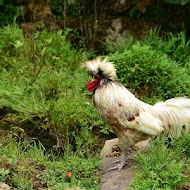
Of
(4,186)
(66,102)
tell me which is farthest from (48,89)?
(4,186)

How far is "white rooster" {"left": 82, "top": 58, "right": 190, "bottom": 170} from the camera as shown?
570cm

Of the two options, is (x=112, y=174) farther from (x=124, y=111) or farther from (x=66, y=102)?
(x=66, y=102)

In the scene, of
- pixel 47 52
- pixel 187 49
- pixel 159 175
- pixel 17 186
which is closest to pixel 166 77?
pixel 187 49

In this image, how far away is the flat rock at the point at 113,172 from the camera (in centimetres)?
569

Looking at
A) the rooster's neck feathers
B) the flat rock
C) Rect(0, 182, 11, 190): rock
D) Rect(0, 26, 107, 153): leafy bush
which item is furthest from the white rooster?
Rect(0, 182, 11, 190): rock

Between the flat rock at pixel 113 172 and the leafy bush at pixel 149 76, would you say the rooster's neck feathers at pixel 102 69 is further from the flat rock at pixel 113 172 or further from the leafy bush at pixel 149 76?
the leafy bush at pixel 149 76

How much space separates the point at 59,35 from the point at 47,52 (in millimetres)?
536

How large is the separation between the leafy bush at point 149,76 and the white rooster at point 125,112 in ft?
6.90

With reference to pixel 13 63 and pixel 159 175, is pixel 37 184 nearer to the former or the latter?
pixel 159 175

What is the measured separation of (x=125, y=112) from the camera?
570cm

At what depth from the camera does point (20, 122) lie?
741cm

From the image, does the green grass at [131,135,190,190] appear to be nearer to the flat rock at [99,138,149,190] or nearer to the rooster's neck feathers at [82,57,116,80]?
the flat rock at [99,138,149,190]

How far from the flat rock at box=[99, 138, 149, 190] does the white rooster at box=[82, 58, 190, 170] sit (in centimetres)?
14

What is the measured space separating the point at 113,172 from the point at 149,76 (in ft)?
8.50
